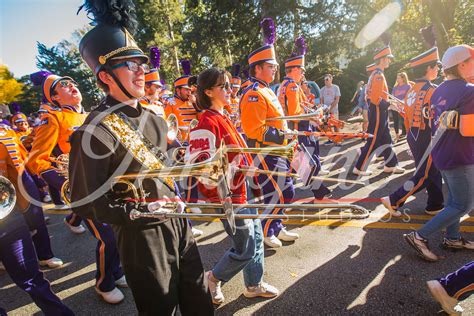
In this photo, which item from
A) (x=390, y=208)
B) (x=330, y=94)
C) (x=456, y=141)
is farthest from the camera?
(x=330, y=94)

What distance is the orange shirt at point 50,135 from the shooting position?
3293mm

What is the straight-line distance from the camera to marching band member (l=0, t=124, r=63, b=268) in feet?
10.2

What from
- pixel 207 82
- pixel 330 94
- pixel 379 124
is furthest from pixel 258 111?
pixel 330 94

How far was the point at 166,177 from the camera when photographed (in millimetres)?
1683

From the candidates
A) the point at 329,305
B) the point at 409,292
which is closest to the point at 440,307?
the point at 409,292

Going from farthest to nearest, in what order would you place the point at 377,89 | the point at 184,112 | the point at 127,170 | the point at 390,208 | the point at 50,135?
the point at 184,112, the point at 377,89, the point at 390,208, the point at 50,135, the point at 127,170

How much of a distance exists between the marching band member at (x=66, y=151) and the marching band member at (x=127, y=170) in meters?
1.28

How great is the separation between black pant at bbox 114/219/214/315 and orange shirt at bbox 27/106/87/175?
2.15 metres

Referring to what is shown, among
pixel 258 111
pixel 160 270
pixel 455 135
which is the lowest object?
pixel 160 270

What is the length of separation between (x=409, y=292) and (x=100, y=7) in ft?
11.1

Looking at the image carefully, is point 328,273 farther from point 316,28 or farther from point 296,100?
point 316,28

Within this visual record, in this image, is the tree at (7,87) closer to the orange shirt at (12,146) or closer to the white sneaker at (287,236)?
the orange shirt at (12,146)

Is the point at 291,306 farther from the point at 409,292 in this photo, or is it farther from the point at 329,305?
the point at 409,292

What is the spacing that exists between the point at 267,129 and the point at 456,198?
212 centimetres
